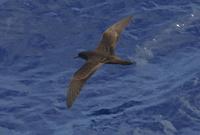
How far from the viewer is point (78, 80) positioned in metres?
14.7

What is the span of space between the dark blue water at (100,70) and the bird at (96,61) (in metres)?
2.79

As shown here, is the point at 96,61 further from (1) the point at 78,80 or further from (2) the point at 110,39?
(2) the point at 110,39

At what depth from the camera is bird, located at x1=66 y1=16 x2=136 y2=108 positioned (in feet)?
47.7

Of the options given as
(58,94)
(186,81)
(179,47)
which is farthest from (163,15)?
(58,94)

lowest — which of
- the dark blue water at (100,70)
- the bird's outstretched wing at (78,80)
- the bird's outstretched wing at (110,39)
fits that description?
the dark blue water at (100,70)

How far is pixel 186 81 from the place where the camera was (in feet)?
62.0

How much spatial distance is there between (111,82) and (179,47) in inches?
84.3

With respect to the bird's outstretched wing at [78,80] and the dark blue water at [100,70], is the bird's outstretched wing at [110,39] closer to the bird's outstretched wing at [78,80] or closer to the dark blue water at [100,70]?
the bird's outstretched wing at [78,80]

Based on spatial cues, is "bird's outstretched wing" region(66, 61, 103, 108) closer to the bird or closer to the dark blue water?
the bird

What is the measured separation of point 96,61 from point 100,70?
442cm

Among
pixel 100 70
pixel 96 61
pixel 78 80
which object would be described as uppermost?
pixel 96 61

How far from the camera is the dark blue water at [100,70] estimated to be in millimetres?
18016

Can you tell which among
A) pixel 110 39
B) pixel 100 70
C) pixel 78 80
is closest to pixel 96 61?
pixel 78 80

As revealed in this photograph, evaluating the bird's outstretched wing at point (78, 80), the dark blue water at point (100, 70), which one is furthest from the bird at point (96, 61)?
the dark blue water at point (100, 70)
